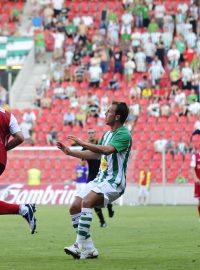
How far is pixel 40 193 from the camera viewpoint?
34.5 meters

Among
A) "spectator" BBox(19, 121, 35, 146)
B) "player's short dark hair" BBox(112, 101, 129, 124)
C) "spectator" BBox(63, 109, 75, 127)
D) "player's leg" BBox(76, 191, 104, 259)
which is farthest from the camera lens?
"spectator" BBox(63, 109, 75, 127)

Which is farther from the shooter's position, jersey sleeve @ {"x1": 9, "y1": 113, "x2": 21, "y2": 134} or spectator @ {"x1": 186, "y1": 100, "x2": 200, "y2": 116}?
spectator @ {"x1": 186, "y1": 100, "x2": 200, "y2": 116}

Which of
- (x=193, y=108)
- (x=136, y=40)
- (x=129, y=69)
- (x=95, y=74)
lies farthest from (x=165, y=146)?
(x=136, y=40)

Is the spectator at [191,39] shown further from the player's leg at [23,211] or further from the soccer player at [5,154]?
the player's leg at [23,211]

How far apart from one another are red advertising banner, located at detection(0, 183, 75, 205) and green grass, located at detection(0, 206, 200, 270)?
306 inches

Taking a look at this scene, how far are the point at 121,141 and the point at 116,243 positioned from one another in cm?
387

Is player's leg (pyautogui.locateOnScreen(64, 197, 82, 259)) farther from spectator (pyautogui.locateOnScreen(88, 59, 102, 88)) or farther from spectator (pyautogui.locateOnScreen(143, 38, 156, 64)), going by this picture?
spectator (pyautogui.locateOnScreen(143, 38, 156, 64))

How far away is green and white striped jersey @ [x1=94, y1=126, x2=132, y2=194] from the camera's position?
12.7 meters

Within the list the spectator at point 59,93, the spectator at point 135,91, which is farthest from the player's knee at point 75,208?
the spectator at point 59,93

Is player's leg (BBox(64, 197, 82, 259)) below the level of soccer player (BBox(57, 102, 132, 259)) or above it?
below

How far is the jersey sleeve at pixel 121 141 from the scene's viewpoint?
41.3ft

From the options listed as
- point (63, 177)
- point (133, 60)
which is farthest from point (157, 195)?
point (133, 60)

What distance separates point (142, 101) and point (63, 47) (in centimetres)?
599

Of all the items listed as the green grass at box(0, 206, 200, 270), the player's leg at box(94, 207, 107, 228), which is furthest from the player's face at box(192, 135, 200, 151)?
the player's leg at box(94, 207, 107, 228)
